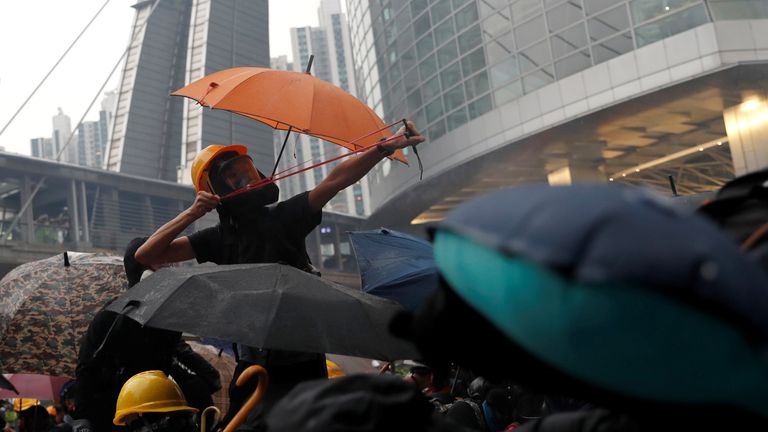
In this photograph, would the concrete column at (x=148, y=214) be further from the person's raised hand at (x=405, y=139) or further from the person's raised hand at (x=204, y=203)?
the person's raised hand at (x=405, y=139)

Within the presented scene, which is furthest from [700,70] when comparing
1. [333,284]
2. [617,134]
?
[333,284]

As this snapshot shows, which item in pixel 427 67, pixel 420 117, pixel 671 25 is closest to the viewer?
pixel 671 25

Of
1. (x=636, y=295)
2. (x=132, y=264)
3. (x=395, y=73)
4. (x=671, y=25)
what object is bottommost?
(x=636, y=295)

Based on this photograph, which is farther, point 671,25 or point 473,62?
point 473,62

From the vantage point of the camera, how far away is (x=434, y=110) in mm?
33531

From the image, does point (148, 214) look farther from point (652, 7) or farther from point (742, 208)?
point (742, 208)

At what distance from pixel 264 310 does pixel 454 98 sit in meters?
30.1

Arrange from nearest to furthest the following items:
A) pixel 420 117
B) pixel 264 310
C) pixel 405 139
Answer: pixel 264 310 < pixel 405 139 < pixel 420 117

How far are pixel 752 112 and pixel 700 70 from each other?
3.57 m

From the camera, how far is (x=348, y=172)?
3672 mm

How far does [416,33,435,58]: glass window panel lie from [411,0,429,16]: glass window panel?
126 centimetres

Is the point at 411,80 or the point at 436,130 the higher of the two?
the point at 411,80

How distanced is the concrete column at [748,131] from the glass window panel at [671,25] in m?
3.81

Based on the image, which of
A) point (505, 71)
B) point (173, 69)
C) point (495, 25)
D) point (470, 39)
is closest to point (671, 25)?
point (505, 71)
